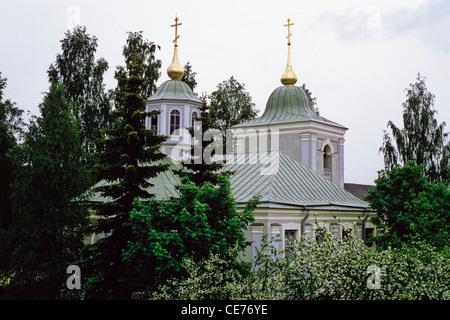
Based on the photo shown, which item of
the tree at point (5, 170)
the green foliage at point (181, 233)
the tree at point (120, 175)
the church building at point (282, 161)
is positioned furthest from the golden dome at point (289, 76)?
the green foliage at point (181, 233)

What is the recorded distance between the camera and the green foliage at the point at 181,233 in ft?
43.9

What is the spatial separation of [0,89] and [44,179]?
1095 centimetres

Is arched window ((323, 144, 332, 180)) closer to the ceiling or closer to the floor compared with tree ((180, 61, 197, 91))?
closer to the floor

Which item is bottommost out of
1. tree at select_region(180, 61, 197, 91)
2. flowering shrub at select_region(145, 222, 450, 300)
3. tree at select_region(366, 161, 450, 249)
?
flowering shrub at select_region(145, 222, 450, 300)

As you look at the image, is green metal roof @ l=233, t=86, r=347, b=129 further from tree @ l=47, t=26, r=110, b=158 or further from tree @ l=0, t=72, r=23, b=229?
tree @ l=0, t=72, r=23, b=229

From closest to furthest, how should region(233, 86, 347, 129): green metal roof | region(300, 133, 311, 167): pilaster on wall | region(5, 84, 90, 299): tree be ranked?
region(5, 84, 90, 299): tree < region(300, 133, 311, 167): pilaster on wall < region(233, 86, 347, 129): green metal roof

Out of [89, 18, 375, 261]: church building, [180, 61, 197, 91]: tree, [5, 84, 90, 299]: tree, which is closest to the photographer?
[5, 84, 90, 299]: tree

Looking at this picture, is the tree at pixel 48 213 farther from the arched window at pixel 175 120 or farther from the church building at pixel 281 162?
the arched window at pixel 175 120

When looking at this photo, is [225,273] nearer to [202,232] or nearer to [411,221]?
[202,232]

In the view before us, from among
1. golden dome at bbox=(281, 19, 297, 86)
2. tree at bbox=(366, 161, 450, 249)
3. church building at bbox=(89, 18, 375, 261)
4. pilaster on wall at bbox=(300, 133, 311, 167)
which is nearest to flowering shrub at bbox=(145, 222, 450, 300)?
church building at bbox=(89, 18, 375, 261)

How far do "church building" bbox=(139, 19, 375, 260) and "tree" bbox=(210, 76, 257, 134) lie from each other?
1126cm

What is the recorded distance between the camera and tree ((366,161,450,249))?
2164 centimetres

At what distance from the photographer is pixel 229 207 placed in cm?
1438

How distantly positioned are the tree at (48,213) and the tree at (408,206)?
12.4 metres
